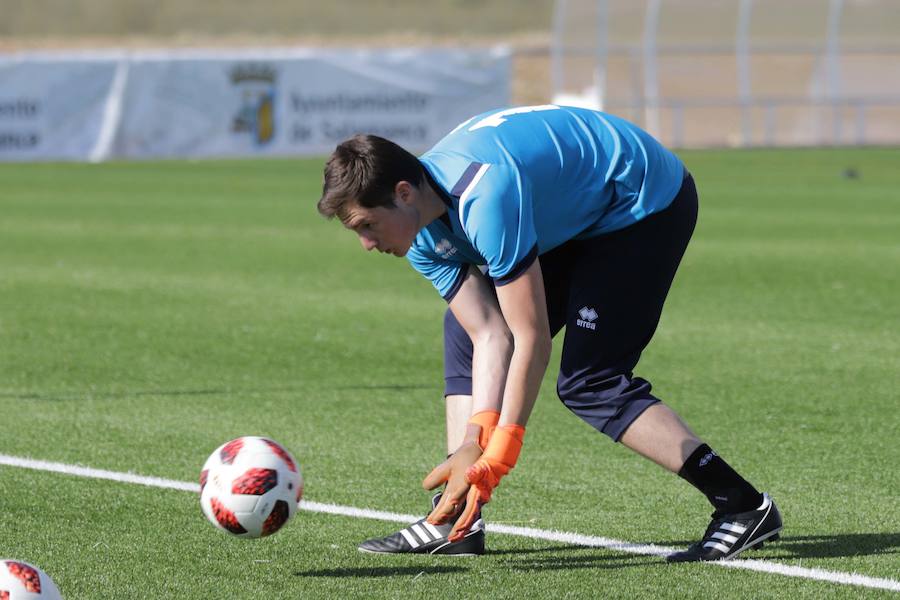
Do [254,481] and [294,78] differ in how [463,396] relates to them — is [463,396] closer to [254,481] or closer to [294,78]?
[254,481]

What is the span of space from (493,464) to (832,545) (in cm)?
146

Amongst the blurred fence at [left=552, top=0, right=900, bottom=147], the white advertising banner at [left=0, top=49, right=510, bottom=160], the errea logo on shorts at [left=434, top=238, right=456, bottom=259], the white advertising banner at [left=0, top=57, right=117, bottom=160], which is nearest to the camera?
the errea logo on shorts at [left=434, top=238, right=456, bottom=259]

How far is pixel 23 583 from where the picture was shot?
4141mm

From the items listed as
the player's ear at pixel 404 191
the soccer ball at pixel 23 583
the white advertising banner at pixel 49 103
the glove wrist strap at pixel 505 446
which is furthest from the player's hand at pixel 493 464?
the white advertising banner at pixel 49 103

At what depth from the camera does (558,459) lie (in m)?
6.81

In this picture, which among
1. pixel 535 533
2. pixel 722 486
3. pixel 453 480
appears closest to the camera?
pixel 453 480

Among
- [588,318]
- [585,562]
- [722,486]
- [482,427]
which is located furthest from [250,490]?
[722,486]

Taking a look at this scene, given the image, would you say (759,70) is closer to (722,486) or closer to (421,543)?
(722,486)

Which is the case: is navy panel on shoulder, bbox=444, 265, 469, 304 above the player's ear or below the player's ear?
below

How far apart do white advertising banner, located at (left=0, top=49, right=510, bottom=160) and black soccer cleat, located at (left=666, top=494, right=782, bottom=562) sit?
26.1m

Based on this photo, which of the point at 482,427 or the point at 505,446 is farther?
the point at 482,427

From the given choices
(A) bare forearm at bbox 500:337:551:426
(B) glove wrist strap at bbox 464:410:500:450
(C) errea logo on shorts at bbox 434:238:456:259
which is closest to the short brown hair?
(C) errea logo on shorts at bbox 434:238:456:259

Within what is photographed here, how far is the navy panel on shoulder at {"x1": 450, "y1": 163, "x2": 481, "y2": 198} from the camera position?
4.57m

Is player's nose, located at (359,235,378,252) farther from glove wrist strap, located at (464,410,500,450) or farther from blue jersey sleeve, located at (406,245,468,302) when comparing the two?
glove wrist strap, located at (464,410,500,450)
